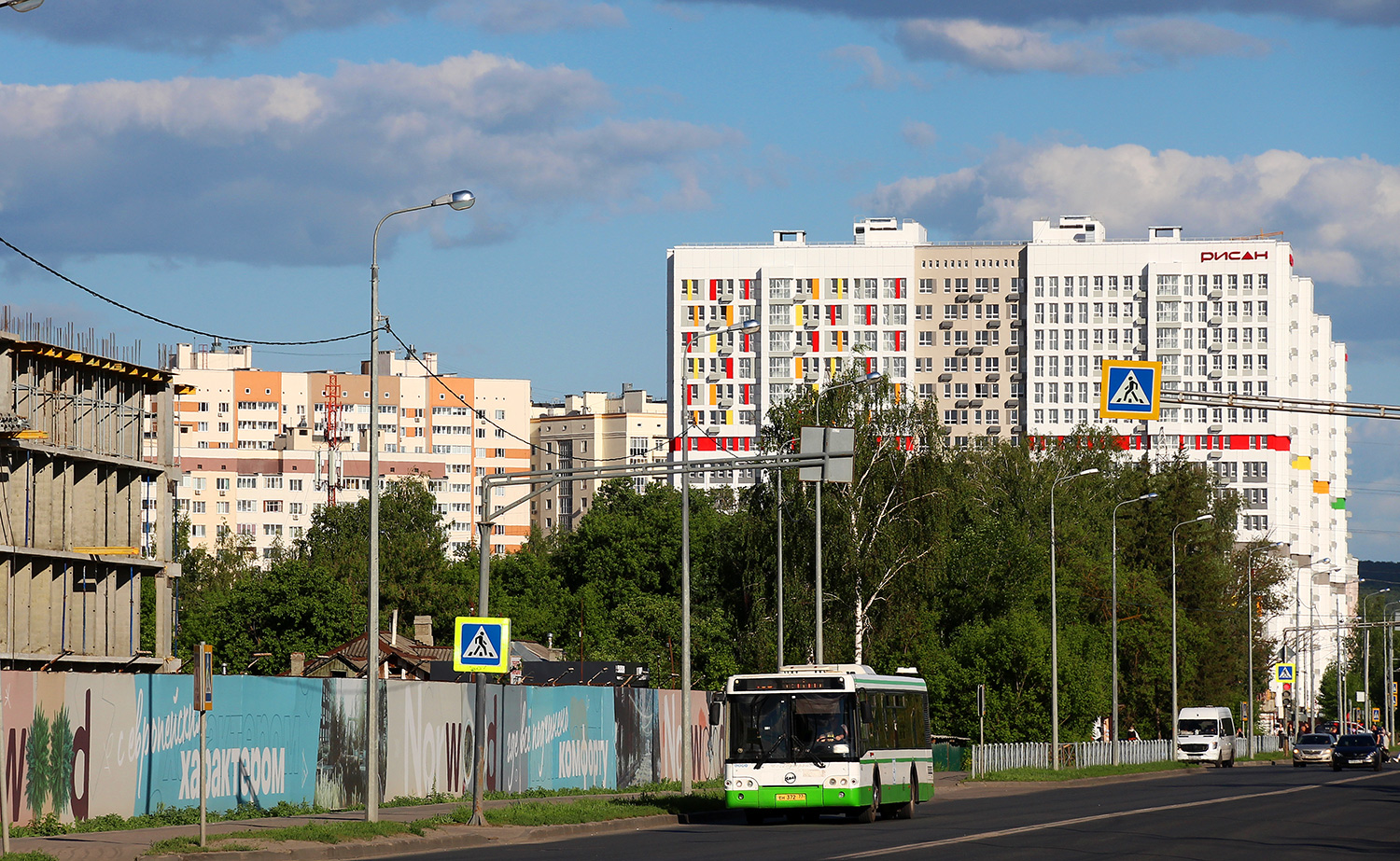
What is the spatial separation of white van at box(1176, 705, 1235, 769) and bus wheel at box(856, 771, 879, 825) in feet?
139

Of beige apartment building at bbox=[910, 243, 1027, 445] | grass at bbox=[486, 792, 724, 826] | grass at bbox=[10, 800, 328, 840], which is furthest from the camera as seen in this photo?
beige apartment building at bbox=[910, 243, 1027, 445]

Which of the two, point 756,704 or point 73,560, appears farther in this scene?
point 73,560

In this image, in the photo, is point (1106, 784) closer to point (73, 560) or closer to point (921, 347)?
point (73, 560)

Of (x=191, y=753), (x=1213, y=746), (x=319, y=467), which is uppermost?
(x=319, y=467)

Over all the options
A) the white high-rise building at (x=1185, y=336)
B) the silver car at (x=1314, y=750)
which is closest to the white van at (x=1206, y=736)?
the silver car at (x=1314, y=750)

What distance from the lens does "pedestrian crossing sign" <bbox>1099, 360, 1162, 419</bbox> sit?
2656 cm

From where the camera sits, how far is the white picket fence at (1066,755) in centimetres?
A: 5172

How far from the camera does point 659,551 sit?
112562 mm

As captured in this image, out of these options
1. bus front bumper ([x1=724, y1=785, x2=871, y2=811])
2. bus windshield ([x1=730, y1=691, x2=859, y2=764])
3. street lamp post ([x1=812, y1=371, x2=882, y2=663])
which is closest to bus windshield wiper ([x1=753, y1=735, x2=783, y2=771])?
bus windshield ([x1=730, y1=691, x2=859, y2=764])

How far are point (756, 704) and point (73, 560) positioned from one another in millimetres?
32498

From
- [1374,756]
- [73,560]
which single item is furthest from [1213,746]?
[73,560]

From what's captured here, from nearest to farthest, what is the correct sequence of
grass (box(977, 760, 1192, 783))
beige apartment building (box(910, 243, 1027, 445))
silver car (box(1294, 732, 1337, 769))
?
grass (box(977, 760, 1192, 783)) < silver car (box(1294, 732, 1337, 769)) < beige apartment building (box(910, 243, 1027, 445))

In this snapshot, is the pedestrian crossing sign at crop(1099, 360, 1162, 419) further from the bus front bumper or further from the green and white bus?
the bus front bumper

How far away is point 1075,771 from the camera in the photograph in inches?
2130
